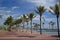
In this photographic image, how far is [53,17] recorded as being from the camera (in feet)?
11.1

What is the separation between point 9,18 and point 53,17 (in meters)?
0.89

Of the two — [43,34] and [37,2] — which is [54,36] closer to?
[43,34]

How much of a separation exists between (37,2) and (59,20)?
58 cm

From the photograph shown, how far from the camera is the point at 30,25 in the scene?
345 cm

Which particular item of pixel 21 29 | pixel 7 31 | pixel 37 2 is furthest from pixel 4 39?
pixel 37 2

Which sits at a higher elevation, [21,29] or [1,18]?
[1,18]

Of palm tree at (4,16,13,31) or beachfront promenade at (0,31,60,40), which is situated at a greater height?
palm tree at (4,16,13,31)

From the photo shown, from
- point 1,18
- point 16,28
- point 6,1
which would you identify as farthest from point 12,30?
point 6,1

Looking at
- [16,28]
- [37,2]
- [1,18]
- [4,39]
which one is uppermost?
[37,2]

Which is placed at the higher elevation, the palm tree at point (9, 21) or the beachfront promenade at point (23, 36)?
the palm tree at point (9, 21)

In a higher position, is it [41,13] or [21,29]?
[41,13]

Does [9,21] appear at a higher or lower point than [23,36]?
higher

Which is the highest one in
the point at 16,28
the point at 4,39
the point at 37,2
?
the point at 37,2

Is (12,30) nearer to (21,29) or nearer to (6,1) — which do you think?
(21,29)
